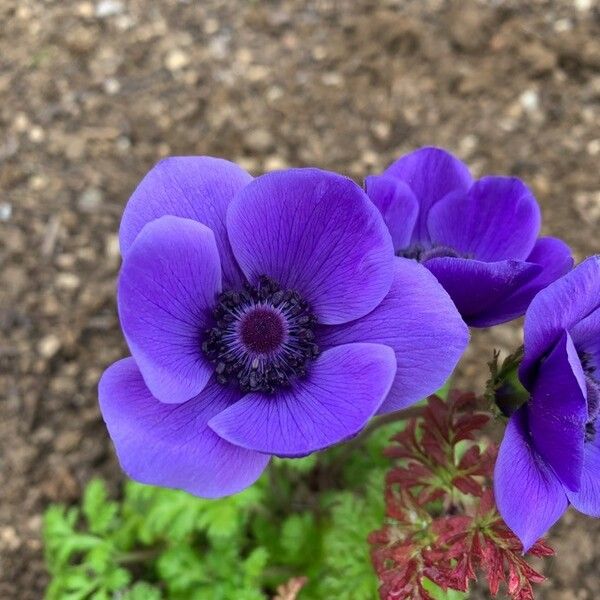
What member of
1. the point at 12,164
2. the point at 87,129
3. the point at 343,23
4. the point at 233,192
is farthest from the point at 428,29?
the point at 233,192

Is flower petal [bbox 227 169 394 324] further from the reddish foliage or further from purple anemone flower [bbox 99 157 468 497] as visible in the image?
the reddish foliage

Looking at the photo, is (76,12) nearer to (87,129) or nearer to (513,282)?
(87,129)

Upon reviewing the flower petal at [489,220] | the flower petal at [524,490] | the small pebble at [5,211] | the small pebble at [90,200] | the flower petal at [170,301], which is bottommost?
the small pebble at [90,200]

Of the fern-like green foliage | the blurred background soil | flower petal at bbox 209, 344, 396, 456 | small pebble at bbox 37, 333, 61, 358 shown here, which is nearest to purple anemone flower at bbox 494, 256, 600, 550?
flower petal at bbox 209, 344, 396, 456

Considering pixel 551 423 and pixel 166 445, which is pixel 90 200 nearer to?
pixel 166 445

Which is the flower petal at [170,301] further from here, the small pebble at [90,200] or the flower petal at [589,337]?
the small pebble at [90,200]

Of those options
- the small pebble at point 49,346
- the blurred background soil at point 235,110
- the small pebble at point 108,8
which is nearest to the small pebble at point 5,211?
the blurred background soil at point 235,110
